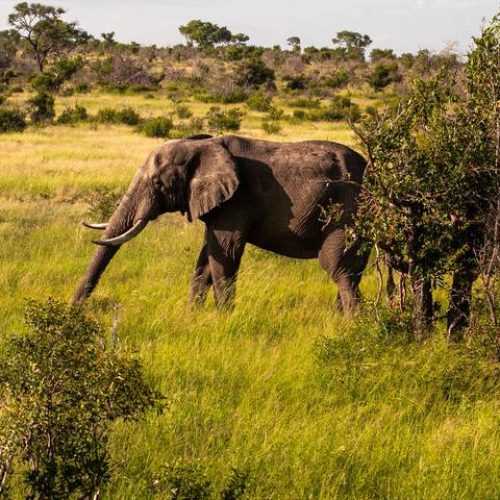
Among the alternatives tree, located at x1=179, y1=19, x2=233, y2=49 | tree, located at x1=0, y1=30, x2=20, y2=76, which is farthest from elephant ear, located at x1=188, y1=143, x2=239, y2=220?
tree, located at x1=179, y1=19, x2=233, y2=49

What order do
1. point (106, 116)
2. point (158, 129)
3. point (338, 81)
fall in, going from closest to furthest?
1. point (158, 129)
2. point (106, 116)
3. point (338, 81)

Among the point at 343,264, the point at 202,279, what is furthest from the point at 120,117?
the point at 343,264

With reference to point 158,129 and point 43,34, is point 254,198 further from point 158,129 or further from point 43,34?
point 43,34

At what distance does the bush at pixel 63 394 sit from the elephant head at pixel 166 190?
340 centimetres

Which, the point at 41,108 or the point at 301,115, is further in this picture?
the point at 301,115

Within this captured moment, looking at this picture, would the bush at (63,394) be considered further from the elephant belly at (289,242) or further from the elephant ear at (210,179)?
the elephant belly at (289,242)

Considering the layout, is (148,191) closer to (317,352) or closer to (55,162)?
(317,352)

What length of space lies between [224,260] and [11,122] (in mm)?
16813

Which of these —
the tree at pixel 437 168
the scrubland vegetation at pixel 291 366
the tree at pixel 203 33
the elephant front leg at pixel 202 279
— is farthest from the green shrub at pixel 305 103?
the tree at pixel 203 33

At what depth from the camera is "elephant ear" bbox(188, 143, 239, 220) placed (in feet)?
20.3

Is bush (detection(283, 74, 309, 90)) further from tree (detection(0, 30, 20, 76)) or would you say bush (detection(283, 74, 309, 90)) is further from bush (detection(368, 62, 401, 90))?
tree (detection(0, 30, 20, 76))

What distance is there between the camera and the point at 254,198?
250 inches

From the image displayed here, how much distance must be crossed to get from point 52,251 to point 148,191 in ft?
7.47

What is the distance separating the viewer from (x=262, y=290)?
6.75m
